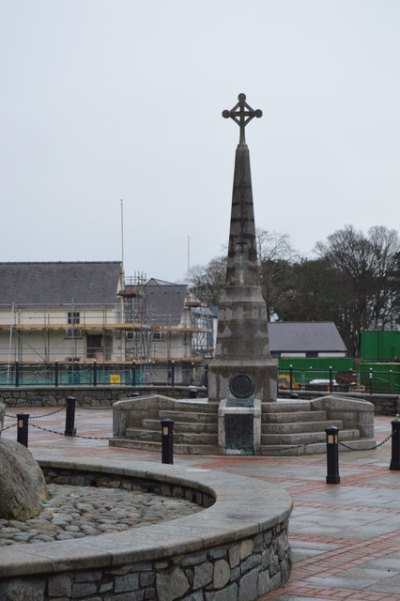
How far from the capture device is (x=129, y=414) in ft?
71.4

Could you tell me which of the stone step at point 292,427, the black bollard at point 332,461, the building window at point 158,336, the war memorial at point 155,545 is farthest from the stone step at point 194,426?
the building window at point 158,336

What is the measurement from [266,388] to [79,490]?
9.85 m

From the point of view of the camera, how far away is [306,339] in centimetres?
6975

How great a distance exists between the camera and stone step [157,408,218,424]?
67.8 feet

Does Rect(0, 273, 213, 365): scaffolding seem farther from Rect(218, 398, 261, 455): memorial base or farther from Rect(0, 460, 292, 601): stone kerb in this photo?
Rect(0, 460, 292, 601): stone kerb

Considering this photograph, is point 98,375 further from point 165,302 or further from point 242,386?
point 165,302

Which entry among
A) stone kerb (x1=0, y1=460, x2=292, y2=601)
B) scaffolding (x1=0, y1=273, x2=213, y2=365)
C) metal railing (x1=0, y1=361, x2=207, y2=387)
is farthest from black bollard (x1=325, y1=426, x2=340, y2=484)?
scaffolding (x1=0, y1=273, x2=213, y2=365)

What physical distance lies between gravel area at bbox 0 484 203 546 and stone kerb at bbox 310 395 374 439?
1012 centimetres

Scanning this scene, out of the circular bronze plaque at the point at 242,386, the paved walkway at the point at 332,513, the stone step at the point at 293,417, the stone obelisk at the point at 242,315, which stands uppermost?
the stone obelisk at the point at 242,315

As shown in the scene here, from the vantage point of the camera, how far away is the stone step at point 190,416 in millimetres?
20672

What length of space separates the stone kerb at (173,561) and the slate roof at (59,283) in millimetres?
59390

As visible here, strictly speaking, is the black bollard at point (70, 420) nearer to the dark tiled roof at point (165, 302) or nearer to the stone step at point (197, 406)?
the stone step at point (197, 406)

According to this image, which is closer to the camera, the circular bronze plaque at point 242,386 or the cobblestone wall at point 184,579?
the cobblestone wall at point 184,579

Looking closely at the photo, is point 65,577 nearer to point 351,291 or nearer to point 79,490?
point 79,490
